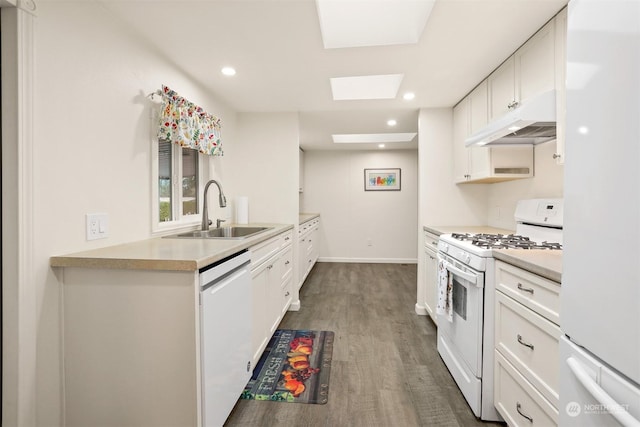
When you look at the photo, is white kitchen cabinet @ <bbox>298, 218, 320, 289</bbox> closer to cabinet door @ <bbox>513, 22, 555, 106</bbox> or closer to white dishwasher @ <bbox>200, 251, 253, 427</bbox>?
white dishwasher @ <bbox>200, 251, 253, 427</bbox>

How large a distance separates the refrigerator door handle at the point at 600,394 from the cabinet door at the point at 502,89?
184 centimetres

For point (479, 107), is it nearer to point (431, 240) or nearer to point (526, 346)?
point (431, 240)

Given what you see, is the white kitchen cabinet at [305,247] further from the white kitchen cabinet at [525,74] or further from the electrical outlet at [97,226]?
the white kitchen cabinet at [525,74]

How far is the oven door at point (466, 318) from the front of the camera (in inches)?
64.1

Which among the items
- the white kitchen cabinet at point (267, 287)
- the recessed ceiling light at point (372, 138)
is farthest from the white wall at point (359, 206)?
the white kitchen cabinet at point (267, 287)

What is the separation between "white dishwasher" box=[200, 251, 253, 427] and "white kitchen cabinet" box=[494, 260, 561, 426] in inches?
54.2

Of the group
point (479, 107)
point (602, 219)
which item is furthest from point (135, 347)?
point (479, 107)

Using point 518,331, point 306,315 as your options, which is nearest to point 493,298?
point 518,331

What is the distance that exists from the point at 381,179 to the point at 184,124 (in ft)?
13.6

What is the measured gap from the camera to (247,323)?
5.78ft

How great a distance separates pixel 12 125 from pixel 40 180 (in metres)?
0.23

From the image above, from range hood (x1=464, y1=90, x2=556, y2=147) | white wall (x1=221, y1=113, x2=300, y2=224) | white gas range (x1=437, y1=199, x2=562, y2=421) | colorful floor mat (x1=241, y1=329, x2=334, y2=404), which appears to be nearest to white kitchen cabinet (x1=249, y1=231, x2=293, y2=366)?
colorful floor mat (x1=241, y1=329, x2=334, y2=404)

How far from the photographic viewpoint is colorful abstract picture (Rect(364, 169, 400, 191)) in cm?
559

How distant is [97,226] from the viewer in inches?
59.8
